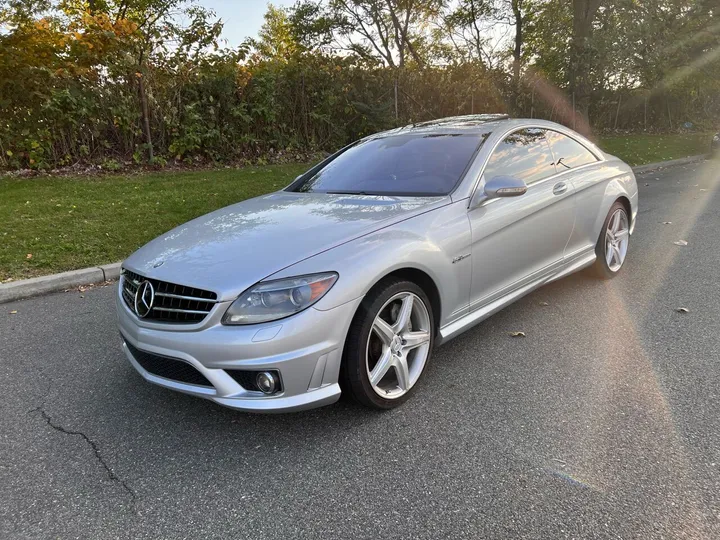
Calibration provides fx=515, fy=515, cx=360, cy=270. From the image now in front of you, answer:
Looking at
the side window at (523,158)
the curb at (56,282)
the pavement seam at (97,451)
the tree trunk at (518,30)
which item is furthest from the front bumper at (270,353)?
the tree trunk at (518,30)

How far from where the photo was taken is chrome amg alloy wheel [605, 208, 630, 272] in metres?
4.58

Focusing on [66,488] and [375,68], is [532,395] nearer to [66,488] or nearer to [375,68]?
[66,488]

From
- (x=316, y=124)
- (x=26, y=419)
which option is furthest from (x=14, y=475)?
(x=316, y=124)

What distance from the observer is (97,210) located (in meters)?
7.00

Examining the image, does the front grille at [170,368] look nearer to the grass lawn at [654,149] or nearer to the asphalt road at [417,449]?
the asphalt road at [417,449]

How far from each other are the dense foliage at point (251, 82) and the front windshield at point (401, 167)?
7.38m

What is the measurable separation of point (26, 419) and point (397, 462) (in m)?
2.00

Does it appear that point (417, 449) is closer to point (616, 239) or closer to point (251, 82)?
point (616, 239)

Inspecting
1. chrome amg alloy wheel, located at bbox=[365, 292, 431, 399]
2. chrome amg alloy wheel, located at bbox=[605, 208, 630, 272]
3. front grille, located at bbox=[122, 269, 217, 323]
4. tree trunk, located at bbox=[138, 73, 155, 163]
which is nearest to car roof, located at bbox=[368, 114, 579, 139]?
chrome amg alloy wheel, located at bbox=[605, 208, 630, 272]

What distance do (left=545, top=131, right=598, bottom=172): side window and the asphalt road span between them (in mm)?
1305

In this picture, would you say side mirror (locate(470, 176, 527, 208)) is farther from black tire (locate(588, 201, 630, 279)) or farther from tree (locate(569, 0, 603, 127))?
tree (locate(569, 0, 603, 127))

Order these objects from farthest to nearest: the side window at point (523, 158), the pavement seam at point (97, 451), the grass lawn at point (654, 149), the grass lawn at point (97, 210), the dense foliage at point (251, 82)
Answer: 1. the grass lawn at point (654, 149)
2. the dense foliage at point (251, 82)
3. the grass lawn at point (97, 210)
4. the side window at point (523, 158)
5. the pavement seam at point (97, 451)

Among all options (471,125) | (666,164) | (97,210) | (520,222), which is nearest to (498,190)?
(520,222)

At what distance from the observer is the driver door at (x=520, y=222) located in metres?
3.15
